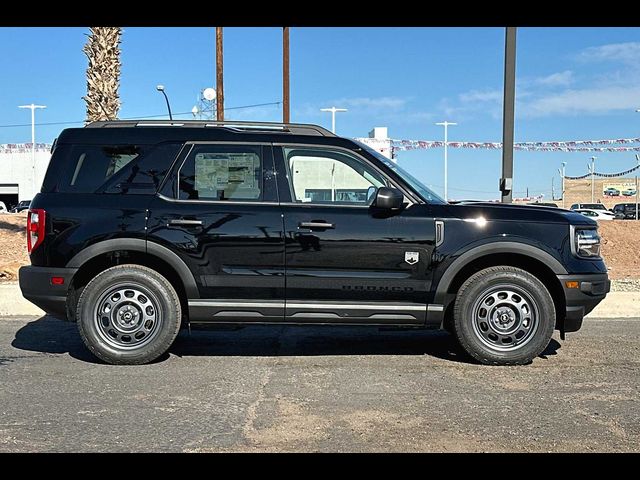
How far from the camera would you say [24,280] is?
5410 mm

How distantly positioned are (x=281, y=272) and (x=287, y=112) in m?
12.6

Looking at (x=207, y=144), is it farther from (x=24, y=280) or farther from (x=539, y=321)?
(x=539, y=321)

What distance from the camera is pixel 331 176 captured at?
5504 mm

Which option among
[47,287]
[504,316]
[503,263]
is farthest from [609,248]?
[47,287]

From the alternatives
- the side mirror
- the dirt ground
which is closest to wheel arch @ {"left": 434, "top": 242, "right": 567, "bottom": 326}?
the side mirror

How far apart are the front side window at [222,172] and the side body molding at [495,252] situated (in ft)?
5.88

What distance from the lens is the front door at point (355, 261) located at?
17.2 ft

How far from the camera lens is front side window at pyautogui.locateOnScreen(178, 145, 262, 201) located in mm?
5410

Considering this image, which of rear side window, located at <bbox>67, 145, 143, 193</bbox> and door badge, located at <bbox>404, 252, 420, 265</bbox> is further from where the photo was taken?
rear side window, located at <bbox>67, 145, 143, 193</bbox>

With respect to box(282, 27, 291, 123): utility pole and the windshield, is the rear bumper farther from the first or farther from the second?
box(282, 27, 291, 123): utility pole

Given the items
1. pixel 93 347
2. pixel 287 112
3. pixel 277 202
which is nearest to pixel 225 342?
pixel 93 347

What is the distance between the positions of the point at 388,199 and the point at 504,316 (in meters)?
1.44

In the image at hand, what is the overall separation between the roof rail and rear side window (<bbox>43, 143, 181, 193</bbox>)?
0.84 feet

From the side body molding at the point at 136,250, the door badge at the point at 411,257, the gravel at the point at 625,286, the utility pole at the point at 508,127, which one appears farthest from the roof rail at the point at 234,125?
the gravel at the point at 625,286
